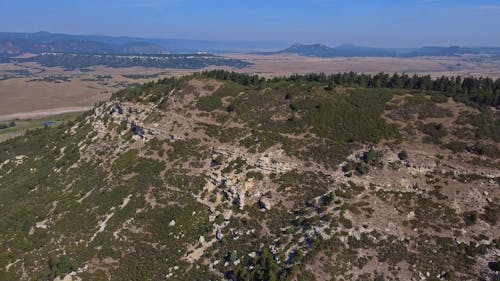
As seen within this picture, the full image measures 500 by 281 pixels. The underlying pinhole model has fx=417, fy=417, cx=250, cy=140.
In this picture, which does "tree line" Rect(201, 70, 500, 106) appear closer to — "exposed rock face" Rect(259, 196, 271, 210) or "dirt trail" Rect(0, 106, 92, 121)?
"exposed rock face" Rect(259, 196, 271, 210)

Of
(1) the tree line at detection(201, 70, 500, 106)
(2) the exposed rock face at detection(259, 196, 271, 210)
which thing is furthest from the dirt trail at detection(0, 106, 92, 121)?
(2) the exposed rock face at detection(259, 196, 271, 210)

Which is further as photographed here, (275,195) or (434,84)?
(434,84)

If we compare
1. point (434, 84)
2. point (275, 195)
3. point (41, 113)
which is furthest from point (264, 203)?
point (41, 113)

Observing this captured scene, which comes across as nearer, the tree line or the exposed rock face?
the exposed rock face

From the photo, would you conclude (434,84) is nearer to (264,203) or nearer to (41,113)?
(264,203)

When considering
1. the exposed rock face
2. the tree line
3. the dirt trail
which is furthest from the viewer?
the dirt trail

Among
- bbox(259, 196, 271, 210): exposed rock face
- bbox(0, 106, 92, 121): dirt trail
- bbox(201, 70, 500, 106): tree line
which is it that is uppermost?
bbox(201, 70, 500, 106): tree line

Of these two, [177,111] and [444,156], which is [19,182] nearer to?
[177,111]

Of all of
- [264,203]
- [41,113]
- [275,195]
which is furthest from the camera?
[41,113]

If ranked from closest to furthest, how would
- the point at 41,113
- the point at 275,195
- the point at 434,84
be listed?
the point at 275,195 < the point at 434,84 < the point at 41,113

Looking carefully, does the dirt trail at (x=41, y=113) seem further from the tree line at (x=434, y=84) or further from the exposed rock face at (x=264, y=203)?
the exposed rock face at (x=264, y=203)
